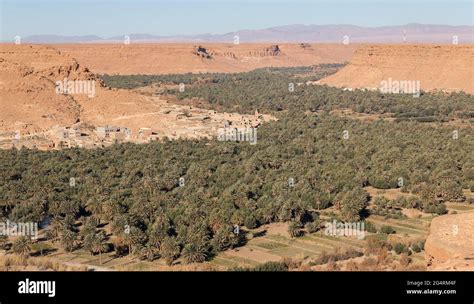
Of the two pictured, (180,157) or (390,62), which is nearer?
(180,157)

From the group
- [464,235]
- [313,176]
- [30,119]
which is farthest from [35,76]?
[464,235]

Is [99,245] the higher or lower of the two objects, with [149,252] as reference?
higher

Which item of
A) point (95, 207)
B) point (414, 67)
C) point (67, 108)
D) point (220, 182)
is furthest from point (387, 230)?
point (414, 67)

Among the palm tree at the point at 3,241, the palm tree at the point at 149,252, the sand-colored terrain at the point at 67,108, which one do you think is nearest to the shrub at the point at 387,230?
the palm tree at the point at 149,252

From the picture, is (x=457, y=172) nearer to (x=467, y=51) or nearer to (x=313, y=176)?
(x=313, y=176)

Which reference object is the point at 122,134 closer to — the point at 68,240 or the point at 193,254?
the point at 68,240

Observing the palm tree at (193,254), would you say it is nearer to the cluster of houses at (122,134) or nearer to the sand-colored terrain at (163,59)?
the cluster of houses at (122,134)
